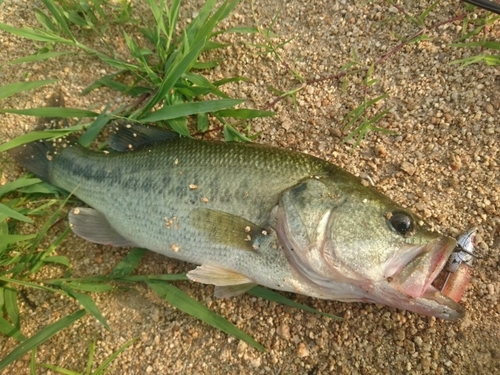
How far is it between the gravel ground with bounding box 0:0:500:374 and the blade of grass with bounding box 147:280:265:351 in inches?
3.8

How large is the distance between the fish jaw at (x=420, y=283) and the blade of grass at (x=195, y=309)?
1.00 m

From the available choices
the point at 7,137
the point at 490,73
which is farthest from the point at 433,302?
the point at 7,137

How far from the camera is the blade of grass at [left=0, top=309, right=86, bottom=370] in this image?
2.79 metres


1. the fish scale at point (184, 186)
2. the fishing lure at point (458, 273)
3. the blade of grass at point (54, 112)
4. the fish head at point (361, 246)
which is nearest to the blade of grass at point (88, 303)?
the fish scale at point (184, 186)

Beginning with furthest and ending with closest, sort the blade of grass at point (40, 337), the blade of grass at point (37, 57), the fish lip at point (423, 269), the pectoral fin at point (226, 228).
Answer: the blade of grass at point (37, 57), the blade of grass at point (40, 337), the pectoral fin at point (226, 228), the fish lip at point (423, 269)

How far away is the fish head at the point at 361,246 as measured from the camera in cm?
235

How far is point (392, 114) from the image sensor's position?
127 inches

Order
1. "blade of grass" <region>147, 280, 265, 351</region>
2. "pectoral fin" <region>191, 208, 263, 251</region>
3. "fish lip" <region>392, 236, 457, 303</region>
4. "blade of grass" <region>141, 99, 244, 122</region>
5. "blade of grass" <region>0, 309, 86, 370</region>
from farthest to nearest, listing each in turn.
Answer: "blade of grass" <region>141, 99, 244, 122</region>
"blade of grass" <region>147, 280, 265, 351</region>
"blade of grass" <region>0, 309, 86, 370</region>
"pectoral fin" <region>191, 208, 263, 251</region>
"fish lip" <region>392, 236, 457, 303</region>

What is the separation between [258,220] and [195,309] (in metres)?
0.89

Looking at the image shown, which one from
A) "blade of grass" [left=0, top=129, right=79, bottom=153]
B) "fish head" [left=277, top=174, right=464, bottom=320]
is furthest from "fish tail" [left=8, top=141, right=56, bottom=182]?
"fish head" [left=277, top=174, right=464, bottom=320]

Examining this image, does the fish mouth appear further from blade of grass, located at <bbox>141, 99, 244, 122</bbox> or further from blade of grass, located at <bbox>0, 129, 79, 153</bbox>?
blade of grass, located at <bbox>0, 129, 79, 153</bbox>

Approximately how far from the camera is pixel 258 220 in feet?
8.49

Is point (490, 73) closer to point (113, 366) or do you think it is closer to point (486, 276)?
point (486, 276)

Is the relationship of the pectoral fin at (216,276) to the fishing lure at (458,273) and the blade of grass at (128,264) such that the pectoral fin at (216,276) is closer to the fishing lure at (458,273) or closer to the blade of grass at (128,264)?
the blade of grass at (128,264)
